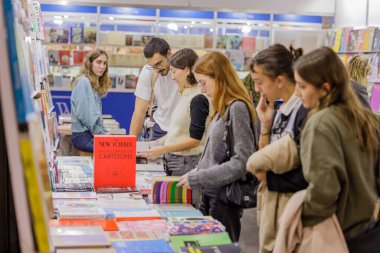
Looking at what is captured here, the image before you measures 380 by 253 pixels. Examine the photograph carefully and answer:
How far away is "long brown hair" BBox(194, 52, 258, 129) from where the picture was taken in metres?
2.75

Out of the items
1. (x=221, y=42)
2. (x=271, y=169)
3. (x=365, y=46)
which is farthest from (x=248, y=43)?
(x=271, y=169)

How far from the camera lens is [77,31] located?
10.0m

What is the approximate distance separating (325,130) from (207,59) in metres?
0.92

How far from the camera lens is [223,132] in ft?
9.08

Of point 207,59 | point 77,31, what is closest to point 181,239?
point 207,59

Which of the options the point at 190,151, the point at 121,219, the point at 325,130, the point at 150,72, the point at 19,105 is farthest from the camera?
the point at 150,72

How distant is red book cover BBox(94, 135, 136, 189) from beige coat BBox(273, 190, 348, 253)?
50.6 inches

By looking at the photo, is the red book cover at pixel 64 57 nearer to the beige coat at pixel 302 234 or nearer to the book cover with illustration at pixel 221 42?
the book cover with illustration at pixel 221 42

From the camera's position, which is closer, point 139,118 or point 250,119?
point 250,119

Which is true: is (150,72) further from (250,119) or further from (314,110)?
(314,110)

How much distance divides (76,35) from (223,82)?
7721mm

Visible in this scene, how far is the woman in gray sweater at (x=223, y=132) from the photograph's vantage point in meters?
2.68

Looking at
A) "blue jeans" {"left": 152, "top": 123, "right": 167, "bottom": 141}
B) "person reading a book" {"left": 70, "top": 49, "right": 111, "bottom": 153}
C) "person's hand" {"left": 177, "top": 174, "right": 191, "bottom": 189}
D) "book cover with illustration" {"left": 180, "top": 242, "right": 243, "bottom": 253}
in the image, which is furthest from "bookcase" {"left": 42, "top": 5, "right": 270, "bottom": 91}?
"book cover with illustration" {"left": 180, "top": 242, "right": 243, "bottom": 253}

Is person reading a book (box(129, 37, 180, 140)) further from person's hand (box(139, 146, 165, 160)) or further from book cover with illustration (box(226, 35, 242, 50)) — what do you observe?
book cover with illustration (box(226, 35, 242, 50))
